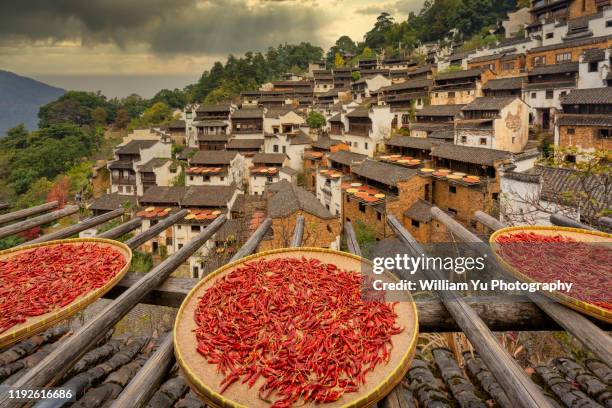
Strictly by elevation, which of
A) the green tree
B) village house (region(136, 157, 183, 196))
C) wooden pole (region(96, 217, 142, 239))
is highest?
the green tree

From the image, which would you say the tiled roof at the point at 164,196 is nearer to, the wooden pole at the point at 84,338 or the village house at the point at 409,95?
the village house at the point at 409,95

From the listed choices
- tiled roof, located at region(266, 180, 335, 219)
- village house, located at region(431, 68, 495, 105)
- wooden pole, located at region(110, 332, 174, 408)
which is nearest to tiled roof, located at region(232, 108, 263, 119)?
tiled roof, located at region(266, 180, 335, 219)

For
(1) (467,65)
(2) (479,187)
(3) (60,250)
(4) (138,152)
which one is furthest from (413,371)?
(1) (467,65)

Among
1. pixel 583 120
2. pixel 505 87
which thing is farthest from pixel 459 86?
pixel 583 120

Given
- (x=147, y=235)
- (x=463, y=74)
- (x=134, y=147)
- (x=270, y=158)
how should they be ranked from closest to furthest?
(x=147, y=235)
(x=463, y=74)
(x=270, y=158)
(x=134, y=147)

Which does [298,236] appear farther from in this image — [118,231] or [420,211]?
[420,211]

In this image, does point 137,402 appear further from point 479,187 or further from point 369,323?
point 479,187

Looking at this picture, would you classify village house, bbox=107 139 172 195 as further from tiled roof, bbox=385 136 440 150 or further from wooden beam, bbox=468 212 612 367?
wooden beam, bbox=468 212 612 367
